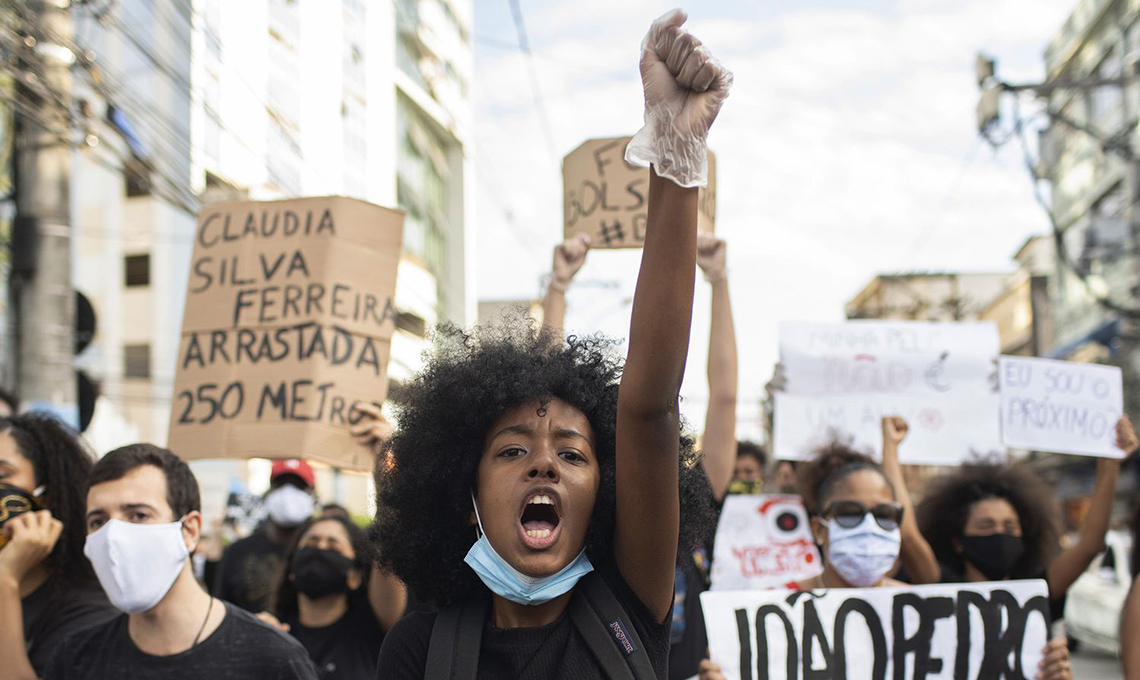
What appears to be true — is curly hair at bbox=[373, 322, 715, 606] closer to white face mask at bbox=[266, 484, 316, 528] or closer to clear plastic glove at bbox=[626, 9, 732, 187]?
clear plastic glove at bbox=[626, 9, 732, 187]

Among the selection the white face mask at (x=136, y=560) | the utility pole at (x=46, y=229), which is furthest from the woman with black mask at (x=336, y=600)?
the utility pole at (x=46, y=229)

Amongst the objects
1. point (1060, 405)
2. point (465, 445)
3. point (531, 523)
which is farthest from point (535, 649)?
point (1060, 405)

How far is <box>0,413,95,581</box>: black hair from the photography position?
3762mm

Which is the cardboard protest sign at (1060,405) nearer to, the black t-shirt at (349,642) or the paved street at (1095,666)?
the black t-shirt at (349,642)

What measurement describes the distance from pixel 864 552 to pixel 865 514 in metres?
0.15

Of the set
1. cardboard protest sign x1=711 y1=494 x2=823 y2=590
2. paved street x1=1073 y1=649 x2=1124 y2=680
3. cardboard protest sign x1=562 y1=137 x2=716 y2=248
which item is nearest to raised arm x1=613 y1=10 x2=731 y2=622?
cardboard protest sign x1=562 y1=137 x2=716 y2=248

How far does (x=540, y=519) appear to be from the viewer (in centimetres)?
233

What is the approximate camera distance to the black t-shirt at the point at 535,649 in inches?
86.8

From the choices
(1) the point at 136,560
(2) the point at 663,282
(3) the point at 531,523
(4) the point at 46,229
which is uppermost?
(4) the point at 46,229

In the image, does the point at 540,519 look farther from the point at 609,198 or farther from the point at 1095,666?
the point at 1095,666

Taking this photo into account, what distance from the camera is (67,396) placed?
789cm

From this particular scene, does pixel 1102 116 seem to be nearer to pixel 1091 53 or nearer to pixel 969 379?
pixel 1091 53

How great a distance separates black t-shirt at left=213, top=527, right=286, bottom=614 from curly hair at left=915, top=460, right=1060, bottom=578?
3.03 metres

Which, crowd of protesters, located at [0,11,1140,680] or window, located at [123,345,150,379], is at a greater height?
window, located at [123,345,150,379]
